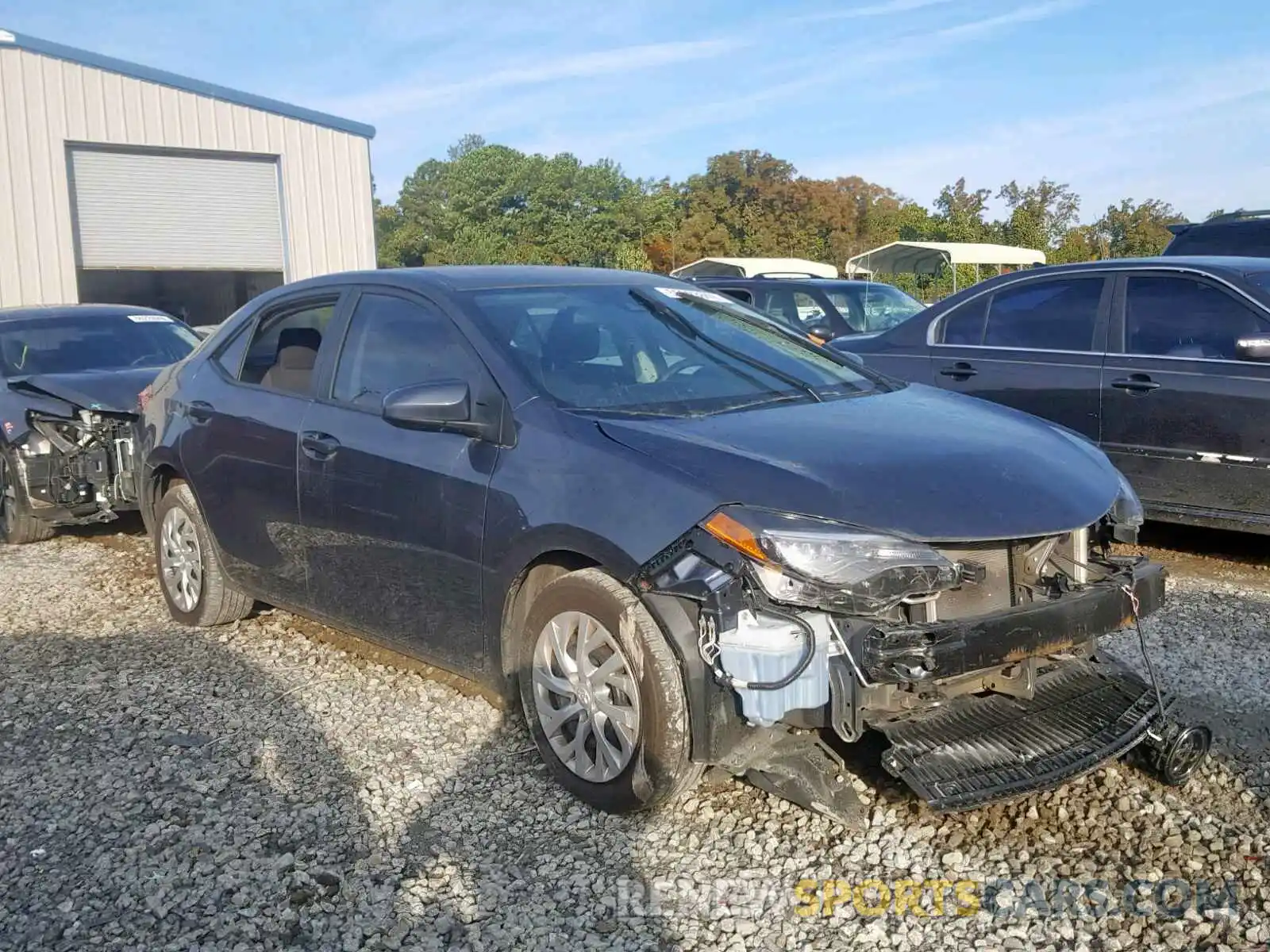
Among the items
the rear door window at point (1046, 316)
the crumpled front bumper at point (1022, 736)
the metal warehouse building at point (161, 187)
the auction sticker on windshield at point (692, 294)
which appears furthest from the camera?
the metal warehouse building at point (161, 187)

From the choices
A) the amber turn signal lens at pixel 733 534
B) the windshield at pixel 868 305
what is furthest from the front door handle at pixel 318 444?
the windshield at pixel 868 305

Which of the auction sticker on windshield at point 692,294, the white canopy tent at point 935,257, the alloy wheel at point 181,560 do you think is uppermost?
the white canopy tent at point 935,257

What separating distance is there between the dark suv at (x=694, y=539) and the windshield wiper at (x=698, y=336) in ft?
0.05

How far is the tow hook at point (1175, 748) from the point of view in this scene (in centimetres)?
364

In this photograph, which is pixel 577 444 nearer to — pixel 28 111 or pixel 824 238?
pixel 28 111

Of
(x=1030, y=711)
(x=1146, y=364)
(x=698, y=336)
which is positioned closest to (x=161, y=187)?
(x=1146, y=364)

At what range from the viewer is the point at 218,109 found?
1867cm

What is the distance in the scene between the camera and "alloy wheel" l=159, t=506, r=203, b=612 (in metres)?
5.73

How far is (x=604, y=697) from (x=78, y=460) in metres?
5.27

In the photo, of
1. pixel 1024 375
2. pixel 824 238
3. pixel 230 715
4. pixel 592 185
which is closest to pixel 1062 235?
pixel 824 238

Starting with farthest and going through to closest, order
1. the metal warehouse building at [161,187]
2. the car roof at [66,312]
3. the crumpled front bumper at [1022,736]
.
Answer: the metal warehouse building at [161,187]
the car roof at [66,312]
the crumpled front bumper at [1022,736]

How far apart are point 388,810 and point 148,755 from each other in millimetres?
1092

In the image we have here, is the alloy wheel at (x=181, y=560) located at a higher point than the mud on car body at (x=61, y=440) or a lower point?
lower

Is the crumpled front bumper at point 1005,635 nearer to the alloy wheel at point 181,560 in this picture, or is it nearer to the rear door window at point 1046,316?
the rear door window at point 1046,316
